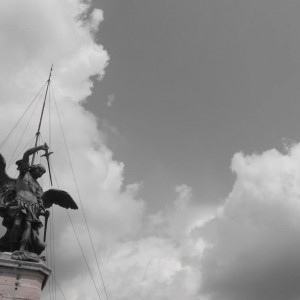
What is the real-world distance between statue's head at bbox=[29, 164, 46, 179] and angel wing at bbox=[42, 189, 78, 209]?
0.77 meters

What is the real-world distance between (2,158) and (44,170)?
1.69 m

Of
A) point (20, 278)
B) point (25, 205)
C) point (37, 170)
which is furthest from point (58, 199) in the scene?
point (20, 278)

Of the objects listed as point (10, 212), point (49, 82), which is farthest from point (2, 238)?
point (49, 82)

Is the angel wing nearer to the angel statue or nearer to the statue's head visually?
the angel statue

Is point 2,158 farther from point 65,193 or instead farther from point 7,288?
point 7,288

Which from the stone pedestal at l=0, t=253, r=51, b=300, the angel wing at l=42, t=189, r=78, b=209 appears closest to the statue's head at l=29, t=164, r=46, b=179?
the angel wing at l=42, t=189, r=78, b=209

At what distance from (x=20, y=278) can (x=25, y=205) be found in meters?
2.73

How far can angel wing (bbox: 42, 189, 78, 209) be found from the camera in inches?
709

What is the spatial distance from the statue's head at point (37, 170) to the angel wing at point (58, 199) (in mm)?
775

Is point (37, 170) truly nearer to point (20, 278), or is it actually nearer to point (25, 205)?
point (25, 205)

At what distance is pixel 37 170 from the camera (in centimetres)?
1772

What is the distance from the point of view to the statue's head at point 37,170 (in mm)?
17688

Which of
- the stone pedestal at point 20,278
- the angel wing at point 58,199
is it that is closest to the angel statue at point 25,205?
the angel wing at point 58,199

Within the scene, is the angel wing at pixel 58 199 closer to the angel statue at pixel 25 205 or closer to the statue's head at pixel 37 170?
the angel statue at pixel 25 205
